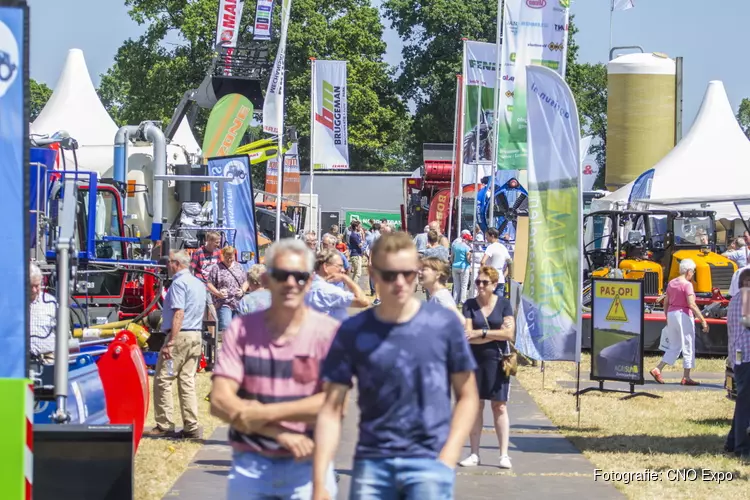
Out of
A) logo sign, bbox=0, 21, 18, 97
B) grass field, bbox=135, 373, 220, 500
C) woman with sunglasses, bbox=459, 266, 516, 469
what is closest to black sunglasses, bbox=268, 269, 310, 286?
logo sign, bbox=0, 21, 18, 97

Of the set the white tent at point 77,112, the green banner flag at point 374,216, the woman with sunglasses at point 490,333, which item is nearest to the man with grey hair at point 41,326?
the woman with sunglasses at point 490,333

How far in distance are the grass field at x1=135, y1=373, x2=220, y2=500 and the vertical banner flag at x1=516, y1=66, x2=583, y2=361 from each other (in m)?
3.60

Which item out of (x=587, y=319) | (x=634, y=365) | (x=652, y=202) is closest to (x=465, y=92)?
(x=652, y=202)

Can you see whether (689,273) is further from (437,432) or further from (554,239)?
(437,432)

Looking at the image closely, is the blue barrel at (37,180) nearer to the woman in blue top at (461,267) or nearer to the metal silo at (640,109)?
the woman in blue top at (461,267)

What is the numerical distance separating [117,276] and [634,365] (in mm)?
7301

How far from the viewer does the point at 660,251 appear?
2241cm

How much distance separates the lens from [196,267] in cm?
1627

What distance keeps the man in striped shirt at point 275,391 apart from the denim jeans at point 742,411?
633 centimetres

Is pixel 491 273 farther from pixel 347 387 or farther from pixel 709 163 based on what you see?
pixel 709 163

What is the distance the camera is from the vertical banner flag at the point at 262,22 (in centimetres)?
3100

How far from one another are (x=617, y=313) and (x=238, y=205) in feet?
26.6

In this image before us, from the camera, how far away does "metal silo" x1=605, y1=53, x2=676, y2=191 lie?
5066 centimetres

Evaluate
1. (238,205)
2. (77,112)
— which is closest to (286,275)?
(238,205)
